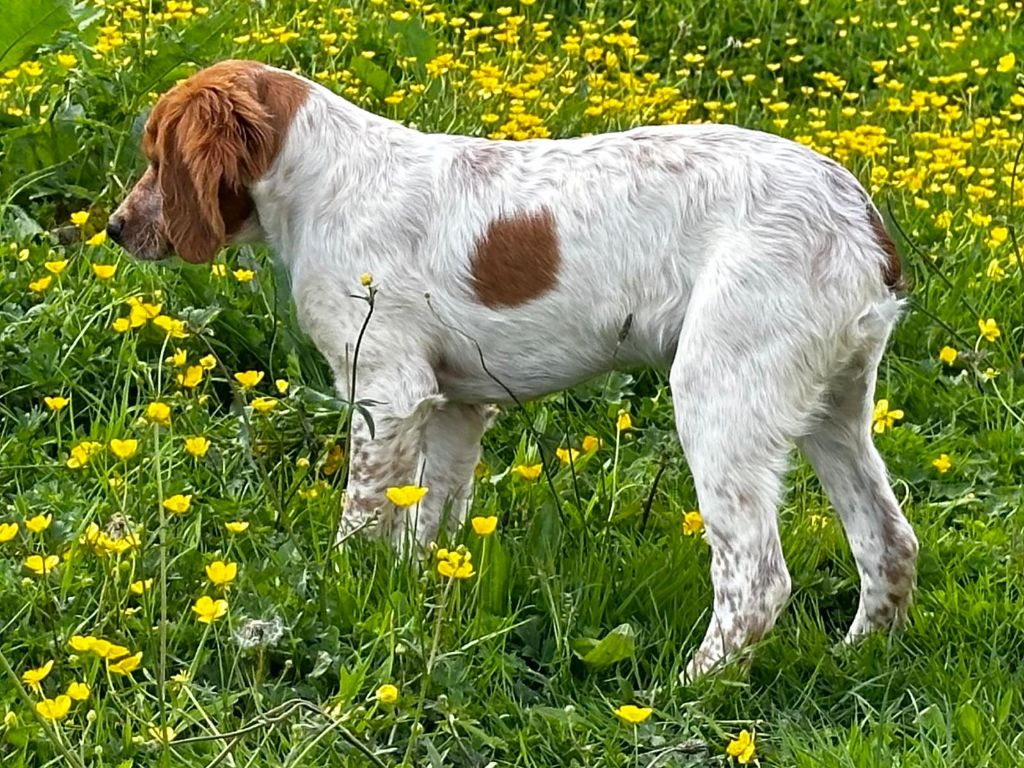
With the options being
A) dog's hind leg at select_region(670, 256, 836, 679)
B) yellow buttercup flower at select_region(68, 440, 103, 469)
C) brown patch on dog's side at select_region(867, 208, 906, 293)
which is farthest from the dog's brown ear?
brown patch on dog's side at select_region(867, 208, 906, 293)

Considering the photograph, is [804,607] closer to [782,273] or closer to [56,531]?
[782,273]

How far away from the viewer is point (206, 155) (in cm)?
383

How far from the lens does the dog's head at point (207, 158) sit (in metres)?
3.84

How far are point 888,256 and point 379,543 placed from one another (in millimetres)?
1313

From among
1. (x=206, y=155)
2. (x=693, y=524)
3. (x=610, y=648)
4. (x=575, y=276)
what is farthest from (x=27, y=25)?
(x=610, y=648)

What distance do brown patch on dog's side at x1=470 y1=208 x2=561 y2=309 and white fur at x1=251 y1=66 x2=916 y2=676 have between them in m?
0.02

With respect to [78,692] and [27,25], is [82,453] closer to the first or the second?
[78,692]

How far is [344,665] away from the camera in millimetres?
3398

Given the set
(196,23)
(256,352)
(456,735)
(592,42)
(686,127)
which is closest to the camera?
(456,735)

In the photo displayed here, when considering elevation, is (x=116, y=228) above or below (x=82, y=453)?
above

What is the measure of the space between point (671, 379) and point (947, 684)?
90cm

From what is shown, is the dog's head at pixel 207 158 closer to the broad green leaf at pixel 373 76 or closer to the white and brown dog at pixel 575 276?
the white and brown dog at pixel 575 276

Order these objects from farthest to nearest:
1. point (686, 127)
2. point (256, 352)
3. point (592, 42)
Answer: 1. point (592, 42)
2. point (256, 352)
3. point (686, 127)

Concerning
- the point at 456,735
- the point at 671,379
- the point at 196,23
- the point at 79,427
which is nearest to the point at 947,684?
the point at 671,379
